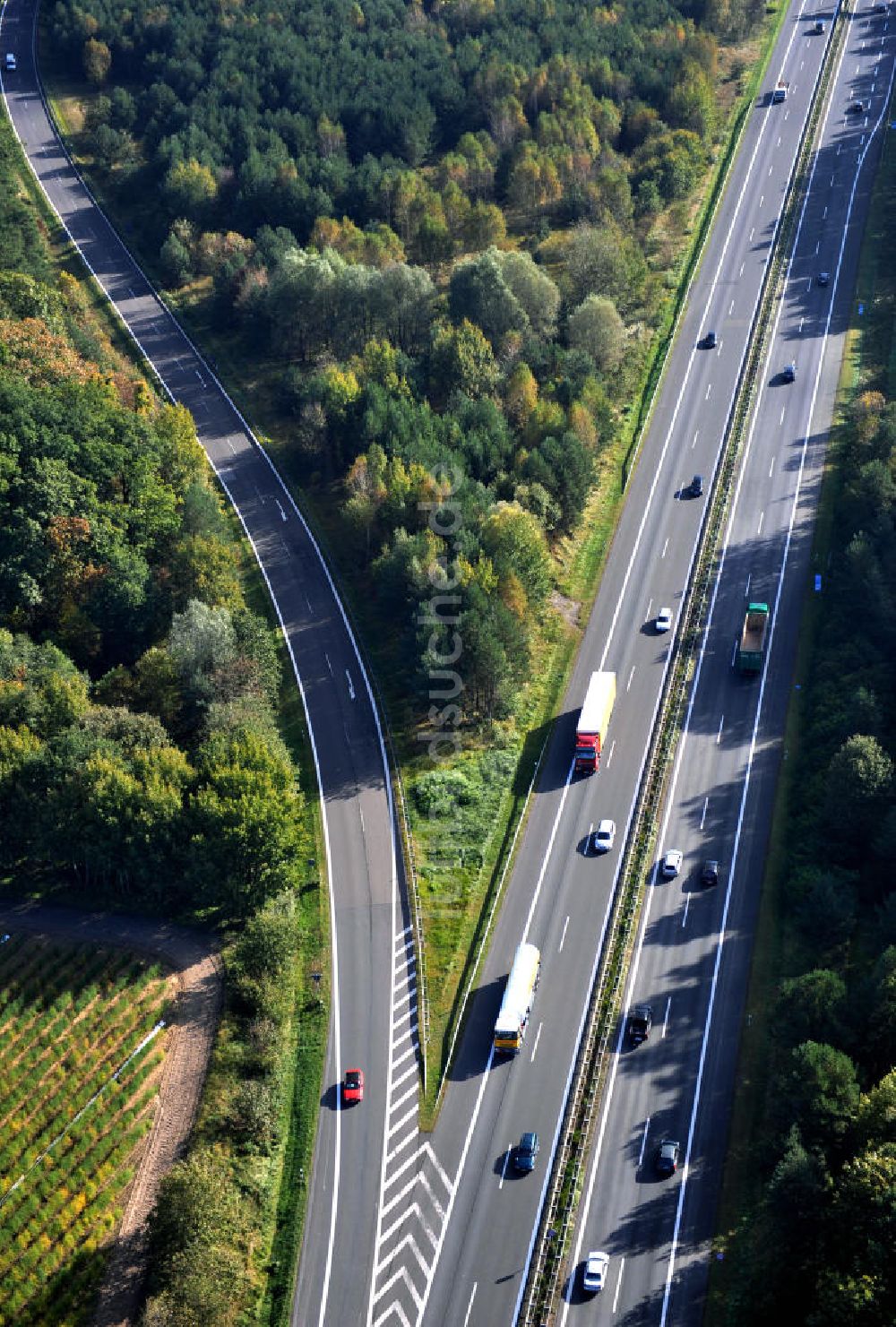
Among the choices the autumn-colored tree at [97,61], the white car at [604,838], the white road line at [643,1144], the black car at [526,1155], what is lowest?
the white road line at [643,1144]

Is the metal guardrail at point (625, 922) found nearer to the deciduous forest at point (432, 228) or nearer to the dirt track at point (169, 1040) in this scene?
the deciduous forest at point (432, 228)

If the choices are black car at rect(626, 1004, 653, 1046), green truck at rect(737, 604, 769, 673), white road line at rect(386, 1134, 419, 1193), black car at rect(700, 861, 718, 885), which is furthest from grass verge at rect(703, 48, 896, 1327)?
white road line at rect(386, 1134, 419, 1193)

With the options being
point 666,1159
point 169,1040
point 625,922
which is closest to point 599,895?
point 625,922

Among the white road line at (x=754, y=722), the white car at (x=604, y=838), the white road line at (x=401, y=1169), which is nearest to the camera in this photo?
the white road line at (x=754, y=722)

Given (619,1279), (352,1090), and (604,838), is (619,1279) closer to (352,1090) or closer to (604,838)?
(352,1090)

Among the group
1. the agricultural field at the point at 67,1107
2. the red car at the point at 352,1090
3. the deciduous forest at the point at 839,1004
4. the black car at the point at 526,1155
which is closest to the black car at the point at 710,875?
the deciduous forest at the point at 839,1004

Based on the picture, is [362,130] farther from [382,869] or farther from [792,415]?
[382,869]
